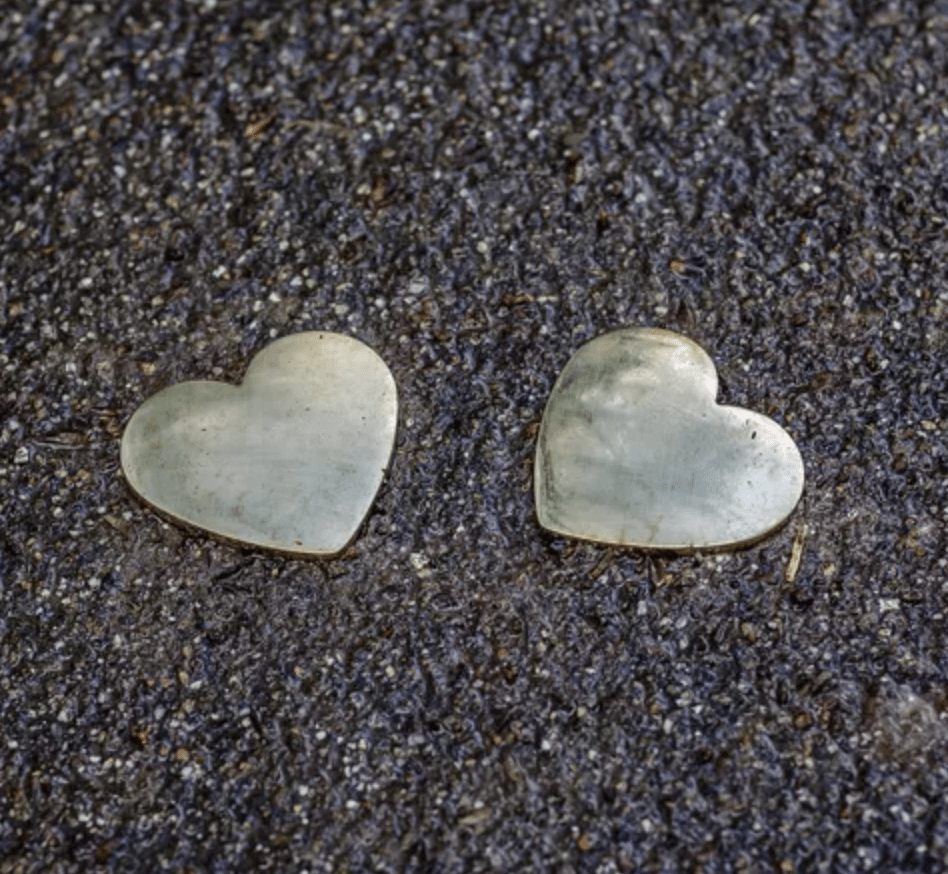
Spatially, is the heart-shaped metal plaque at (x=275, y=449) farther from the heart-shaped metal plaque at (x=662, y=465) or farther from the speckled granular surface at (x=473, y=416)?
the heart-shaped metal plaque at (x=662, y=465)

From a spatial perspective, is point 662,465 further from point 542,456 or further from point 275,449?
point 275,449

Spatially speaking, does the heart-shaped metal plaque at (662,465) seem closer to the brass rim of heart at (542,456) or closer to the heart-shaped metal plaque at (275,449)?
the brass rim of heart at (542,456)

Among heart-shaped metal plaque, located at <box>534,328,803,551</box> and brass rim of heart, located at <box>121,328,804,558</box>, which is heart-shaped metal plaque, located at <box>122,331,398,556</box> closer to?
brass rim of heart, located at <box>121,328,804,558</box>

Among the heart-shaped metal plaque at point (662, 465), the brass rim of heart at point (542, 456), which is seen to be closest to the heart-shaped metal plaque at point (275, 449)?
the brass rim of heart at point (542, 456)

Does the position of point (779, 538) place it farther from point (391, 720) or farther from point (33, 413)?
point (33, 413)

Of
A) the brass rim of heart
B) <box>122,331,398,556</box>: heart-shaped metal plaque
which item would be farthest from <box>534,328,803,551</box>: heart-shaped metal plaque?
<box>122,331,398,556</box>: heart-shaped metal plaque
